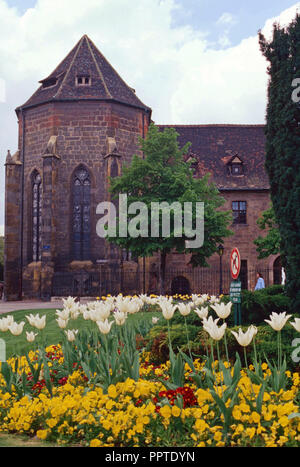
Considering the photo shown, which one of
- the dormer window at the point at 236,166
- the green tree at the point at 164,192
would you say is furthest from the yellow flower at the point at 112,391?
the dormer window at the point at 236,166

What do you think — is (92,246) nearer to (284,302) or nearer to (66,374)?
(284,302)

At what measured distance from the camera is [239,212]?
32.5 meters

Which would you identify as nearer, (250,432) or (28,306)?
(250,432)

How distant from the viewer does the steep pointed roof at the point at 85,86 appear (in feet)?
92.6

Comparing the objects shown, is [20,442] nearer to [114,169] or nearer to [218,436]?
[218,436]

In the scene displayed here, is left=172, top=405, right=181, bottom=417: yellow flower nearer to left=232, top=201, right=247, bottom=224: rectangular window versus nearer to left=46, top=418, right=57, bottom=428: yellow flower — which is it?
left=46, top=418, right=57, bottom=428: yellow flower

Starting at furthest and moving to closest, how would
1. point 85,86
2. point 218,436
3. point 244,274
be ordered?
point 244,274 < point 85,86 < point 218,436

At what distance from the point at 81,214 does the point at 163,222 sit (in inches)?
274

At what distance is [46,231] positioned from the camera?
1047 inches

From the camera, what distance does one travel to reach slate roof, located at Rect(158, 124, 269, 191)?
32656 millimetres

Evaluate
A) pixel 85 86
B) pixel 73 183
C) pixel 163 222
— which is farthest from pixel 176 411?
pixel 85 86

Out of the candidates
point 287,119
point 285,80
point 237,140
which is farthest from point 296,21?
point 237,140

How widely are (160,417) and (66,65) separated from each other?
2953 cm

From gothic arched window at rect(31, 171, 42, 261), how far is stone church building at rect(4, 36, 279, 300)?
2.3 inches
